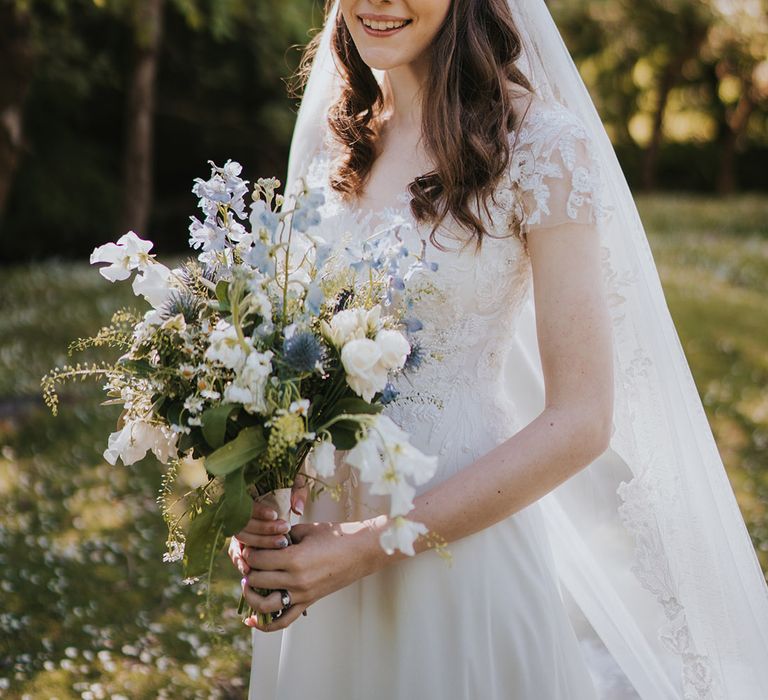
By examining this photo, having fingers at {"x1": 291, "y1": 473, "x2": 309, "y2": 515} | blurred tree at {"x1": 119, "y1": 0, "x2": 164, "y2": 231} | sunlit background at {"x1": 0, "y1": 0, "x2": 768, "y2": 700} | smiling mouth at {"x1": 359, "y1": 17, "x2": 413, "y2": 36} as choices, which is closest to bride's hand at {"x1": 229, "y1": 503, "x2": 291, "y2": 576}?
fingers at {"x1": 291, "y1": 473, "x2": 309, "y2": 515}

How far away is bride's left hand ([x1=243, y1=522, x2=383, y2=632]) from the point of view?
6.44ft

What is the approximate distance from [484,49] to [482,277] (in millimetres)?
564

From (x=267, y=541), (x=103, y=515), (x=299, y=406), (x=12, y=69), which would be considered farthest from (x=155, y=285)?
(x=12, y=69)

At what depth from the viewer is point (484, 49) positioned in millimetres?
2271

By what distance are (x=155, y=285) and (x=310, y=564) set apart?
67cm

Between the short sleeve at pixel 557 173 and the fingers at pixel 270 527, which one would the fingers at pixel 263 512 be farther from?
the short sleeve at pixel 557 173

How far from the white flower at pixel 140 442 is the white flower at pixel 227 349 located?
36 centimetres

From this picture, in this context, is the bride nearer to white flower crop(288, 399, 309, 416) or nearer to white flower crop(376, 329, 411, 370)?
white flower crop(376, 329, 411, 370)

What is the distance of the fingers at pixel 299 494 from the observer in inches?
84.3

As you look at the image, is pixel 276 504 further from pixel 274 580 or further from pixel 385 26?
pixel 385 26

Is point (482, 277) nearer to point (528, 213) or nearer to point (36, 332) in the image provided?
point (528, 213)

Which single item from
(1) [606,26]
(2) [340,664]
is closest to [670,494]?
(2) [340,664]

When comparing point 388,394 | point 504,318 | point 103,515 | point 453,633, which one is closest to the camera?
point 388,394

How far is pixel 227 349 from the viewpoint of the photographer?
5.62 feet
